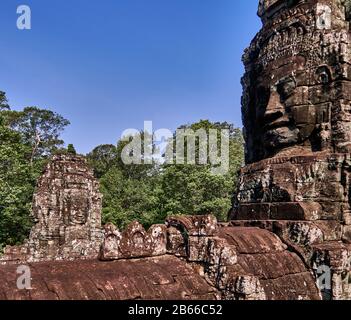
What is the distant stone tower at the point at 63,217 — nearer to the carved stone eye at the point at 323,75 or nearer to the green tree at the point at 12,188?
the green tree at the point at 12,188

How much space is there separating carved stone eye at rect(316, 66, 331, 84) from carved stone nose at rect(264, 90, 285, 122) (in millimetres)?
810

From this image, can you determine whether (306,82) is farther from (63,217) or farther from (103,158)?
(103,158)

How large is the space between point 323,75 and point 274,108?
1.05 m

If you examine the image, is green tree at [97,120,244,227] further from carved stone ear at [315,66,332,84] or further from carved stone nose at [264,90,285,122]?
carved stone ear at [315,66,332,84]

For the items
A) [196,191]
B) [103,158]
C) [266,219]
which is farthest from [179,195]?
[103,158]

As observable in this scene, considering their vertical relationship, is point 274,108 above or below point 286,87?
below

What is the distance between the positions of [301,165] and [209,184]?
15.0 m

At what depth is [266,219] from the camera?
277 inches

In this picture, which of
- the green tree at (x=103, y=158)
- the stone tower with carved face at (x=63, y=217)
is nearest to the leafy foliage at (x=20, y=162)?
the stone tower with carved face at (x=63, y=217)

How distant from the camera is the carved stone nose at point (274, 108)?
25.0ft

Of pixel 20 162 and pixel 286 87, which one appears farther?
pixel 20 162

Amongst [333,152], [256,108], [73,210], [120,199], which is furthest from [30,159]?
[333,152]

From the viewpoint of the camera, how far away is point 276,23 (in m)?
8.19
